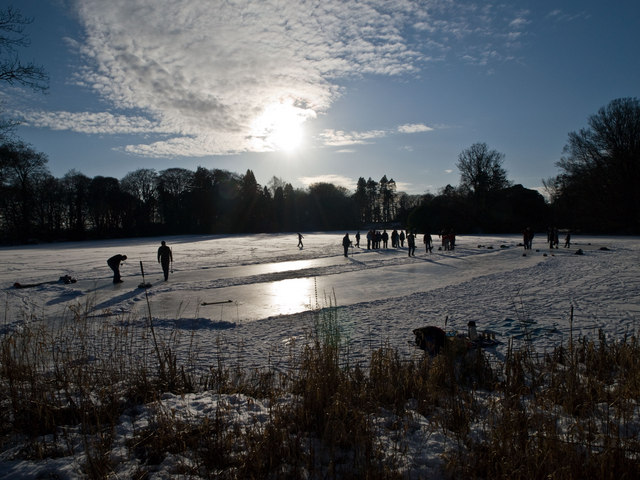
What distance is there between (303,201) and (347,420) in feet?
254

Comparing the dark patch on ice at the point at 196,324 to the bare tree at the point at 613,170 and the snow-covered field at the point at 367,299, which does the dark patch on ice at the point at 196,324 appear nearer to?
the snow-covered field at the point at 367,299

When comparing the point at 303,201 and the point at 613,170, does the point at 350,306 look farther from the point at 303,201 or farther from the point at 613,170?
the point at 303,201

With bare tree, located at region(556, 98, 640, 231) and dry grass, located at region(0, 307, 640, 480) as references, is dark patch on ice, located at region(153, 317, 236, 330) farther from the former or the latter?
bare tree, located at region(556, 98, 640, 231)

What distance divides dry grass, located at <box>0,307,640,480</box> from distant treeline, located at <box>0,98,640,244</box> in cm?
1760

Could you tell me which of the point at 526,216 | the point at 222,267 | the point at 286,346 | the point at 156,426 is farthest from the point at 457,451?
the point at 526,216

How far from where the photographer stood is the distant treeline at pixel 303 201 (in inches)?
1583

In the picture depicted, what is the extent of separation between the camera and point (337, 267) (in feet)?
64.4

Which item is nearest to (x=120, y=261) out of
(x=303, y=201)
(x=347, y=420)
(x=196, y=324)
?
(x=196, y=324)

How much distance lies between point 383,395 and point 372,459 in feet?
4.16

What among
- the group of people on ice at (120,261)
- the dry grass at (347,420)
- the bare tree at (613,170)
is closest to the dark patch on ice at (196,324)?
the dry grass at (347,420)

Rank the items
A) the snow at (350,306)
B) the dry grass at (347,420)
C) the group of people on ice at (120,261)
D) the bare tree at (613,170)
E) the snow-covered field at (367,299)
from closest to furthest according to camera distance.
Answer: the dry grass at (347,420), the snow at (350,306), the snow-covered field at (367,299), the group of people on ice at (120,261), the bare tree at (613,170)

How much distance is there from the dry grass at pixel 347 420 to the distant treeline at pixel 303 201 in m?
17.6

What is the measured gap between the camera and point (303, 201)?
263 feet

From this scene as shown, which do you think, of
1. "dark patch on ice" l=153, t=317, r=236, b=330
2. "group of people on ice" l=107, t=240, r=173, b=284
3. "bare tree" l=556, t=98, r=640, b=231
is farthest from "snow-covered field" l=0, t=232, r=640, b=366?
"bare tree" l=556, t=98, r=640, b=231
